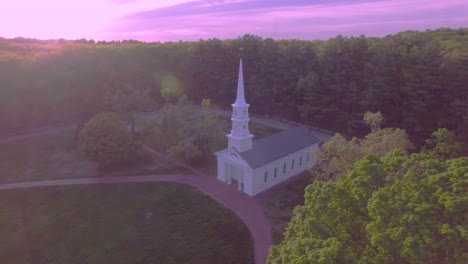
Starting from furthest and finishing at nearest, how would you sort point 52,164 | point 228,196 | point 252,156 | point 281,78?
1. point 281,78
2. point 52,164
3. point 252,156
4. point 228,196

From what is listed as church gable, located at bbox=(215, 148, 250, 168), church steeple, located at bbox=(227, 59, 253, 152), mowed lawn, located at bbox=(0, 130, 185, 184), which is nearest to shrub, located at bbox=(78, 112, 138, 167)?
mowed lawn, located at bbox=(0, 130, 185, 184)

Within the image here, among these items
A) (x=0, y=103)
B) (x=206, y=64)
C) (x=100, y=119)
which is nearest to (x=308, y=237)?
(x=100, y=119)

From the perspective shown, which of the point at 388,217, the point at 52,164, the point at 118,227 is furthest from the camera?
the point at 52,164

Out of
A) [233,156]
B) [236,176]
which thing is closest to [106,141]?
[233,156]

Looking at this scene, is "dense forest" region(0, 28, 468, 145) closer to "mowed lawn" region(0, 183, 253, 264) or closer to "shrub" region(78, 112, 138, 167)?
"shrub" region(78, 112, 138, 167)

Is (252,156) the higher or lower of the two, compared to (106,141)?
lower

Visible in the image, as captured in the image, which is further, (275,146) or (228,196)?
(275,146)

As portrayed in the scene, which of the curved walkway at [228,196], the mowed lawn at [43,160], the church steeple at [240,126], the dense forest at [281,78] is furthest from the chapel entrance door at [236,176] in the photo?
the dense forest at [281,78]

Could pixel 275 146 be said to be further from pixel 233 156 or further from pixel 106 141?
pixel 106 141

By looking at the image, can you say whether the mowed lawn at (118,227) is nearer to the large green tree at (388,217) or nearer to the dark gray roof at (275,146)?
the dark gray roof at (275,146)
